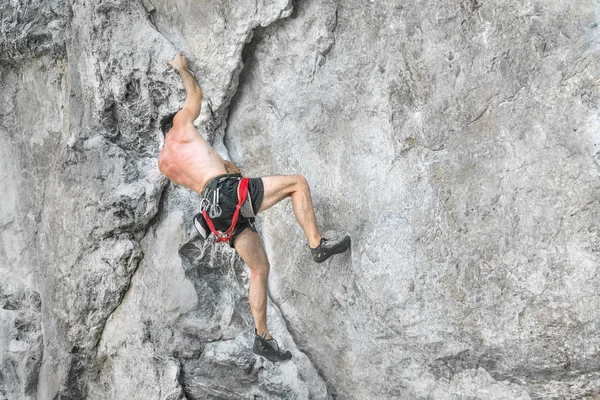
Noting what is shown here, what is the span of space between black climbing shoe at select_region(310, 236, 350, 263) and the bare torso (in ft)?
2.64

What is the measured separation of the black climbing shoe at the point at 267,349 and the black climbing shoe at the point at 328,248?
0.67 metres

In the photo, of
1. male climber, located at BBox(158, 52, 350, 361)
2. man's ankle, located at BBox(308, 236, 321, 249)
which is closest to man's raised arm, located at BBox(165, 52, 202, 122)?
male climber, located at BBox(158, 52, 350, 361)

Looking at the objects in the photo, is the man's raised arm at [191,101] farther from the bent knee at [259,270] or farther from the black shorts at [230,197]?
the bent knee at [259,270]

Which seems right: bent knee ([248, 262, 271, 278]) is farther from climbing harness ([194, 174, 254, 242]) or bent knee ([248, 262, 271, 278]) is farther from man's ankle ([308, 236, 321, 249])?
man's ankle ([308, 236, 321, 249])

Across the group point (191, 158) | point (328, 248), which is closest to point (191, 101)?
point (191, 158)

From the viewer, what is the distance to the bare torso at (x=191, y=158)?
4.61 metres

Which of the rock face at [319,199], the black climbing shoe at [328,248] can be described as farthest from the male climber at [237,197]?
the rock face at [319,199]

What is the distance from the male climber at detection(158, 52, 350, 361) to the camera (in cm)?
442

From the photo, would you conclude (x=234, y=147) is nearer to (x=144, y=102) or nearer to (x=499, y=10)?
(x=144, y=102)

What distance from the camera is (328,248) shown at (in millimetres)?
4449

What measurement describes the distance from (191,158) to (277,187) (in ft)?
2.09

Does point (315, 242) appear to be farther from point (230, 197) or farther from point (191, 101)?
point (191, 101)

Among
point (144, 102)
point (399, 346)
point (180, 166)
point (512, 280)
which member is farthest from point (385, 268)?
point (144, 102)

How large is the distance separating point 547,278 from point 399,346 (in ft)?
3.75
